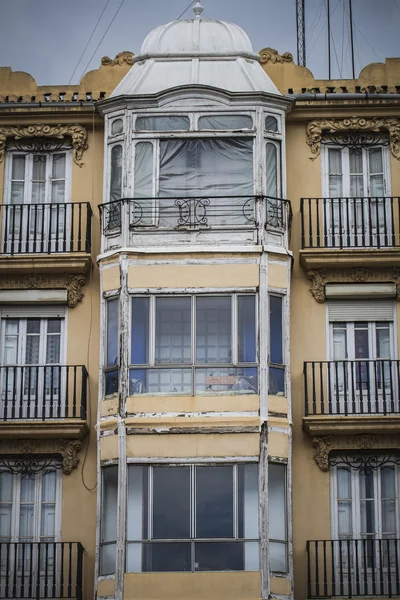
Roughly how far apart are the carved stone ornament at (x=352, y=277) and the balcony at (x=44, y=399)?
477cm

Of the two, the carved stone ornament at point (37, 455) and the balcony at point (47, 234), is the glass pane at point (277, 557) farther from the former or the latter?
the balcony at point (47, 234)

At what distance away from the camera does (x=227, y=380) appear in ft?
88.7

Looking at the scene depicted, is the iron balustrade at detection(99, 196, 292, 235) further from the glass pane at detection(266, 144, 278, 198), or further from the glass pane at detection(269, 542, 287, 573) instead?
the glass pane at detection(269, 542, 287, 573)

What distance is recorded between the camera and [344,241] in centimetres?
2864

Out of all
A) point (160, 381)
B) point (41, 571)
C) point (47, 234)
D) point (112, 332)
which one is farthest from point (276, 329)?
point (41, 571)

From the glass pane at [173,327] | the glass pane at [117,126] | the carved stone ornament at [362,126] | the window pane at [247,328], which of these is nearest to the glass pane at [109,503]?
the glass pane at [173,327]

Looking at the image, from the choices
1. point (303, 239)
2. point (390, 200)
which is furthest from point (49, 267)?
point (390, 200)

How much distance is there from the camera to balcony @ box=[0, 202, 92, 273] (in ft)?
92.9

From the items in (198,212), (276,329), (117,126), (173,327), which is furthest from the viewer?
(117,126)

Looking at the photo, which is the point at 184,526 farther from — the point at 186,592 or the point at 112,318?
the point at 112,318

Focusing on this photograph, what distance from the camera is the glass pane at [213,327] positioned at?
27.3 m

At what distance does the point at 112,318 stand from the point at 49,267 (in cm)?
166

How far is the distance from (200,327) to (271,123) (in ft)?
14.5

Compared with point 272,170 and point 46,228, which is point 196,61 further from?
point 46,228
